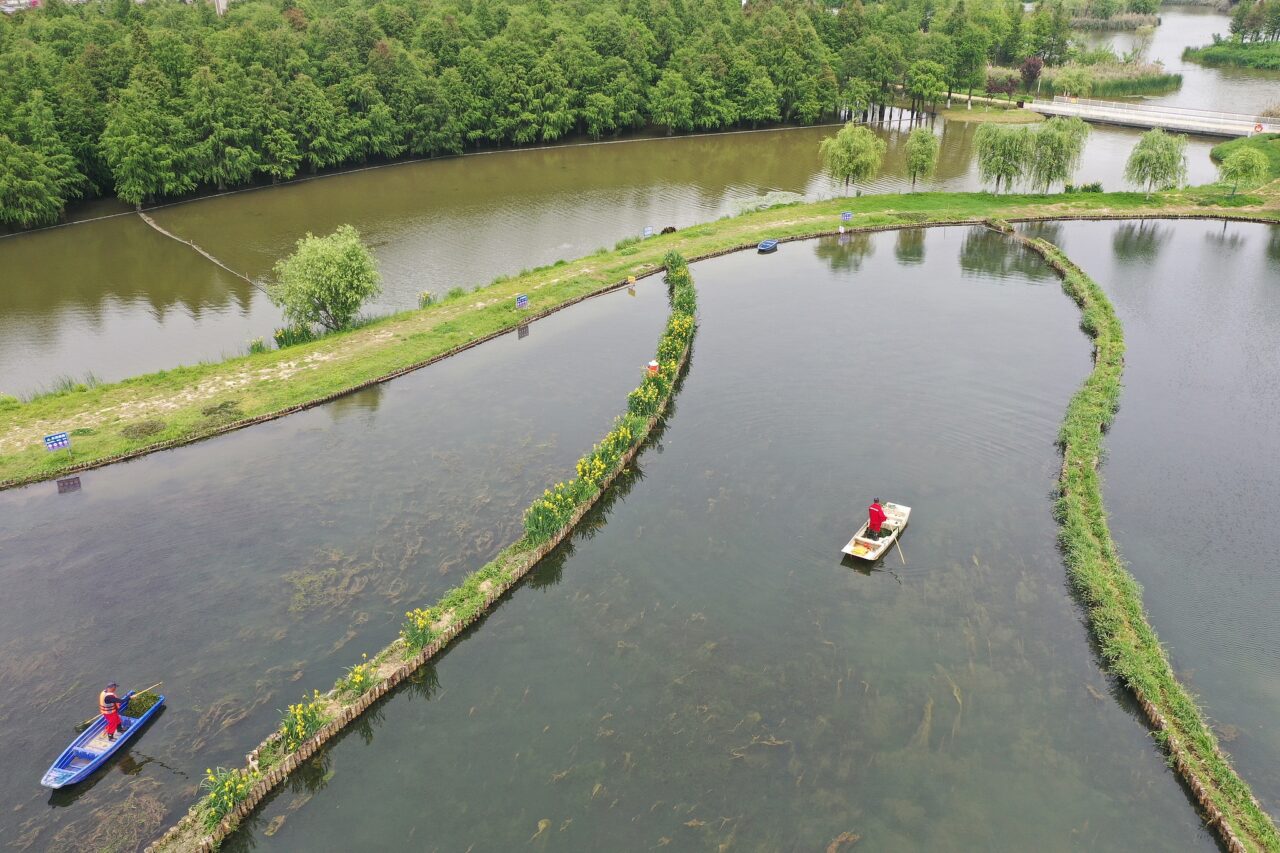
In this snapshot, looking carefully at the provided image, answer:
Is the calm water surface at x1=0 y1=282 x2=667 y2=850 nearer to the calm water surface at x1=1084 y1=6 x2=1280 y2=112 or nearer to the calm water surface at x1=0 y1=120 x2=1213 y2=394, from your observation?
the calm water surface at x1=0 y1=120 x2=1213 y2=394

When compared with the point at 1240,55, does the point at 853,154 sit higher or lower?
lower

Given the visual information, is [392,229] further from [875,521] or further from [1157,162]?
[1157,162]

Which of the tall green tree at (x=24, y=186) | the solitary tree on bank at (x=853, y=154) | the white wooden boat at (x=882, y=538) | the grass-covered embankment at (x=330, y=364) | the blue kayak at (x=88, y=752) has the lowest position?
the blue kayak at (x=88, y=752)

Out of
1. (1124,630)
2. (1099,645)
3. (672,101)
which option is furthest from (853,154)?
(1099,645)

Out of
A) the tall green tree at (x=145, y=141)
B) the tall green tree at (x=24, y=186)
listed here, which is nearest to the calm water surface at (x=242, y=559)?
the tall green tree at (x=24, y=186)

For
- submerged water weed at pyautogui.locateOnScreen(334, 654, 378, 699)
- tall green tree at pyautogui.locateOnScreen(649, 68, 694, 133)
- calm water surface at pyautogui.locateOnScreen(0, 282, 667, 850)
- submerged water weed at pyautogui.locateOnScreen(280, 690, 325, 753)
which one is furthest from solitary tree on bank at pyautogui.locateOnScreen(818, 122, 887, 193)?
submerged water weed at pyautogui.locateOnScreen(280, 690, 325, 753)

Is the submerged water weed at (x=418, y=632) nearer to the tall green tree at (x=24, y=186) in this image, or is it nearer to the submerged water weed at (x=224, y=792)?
the submerged water weed at (x=224, y=792)
